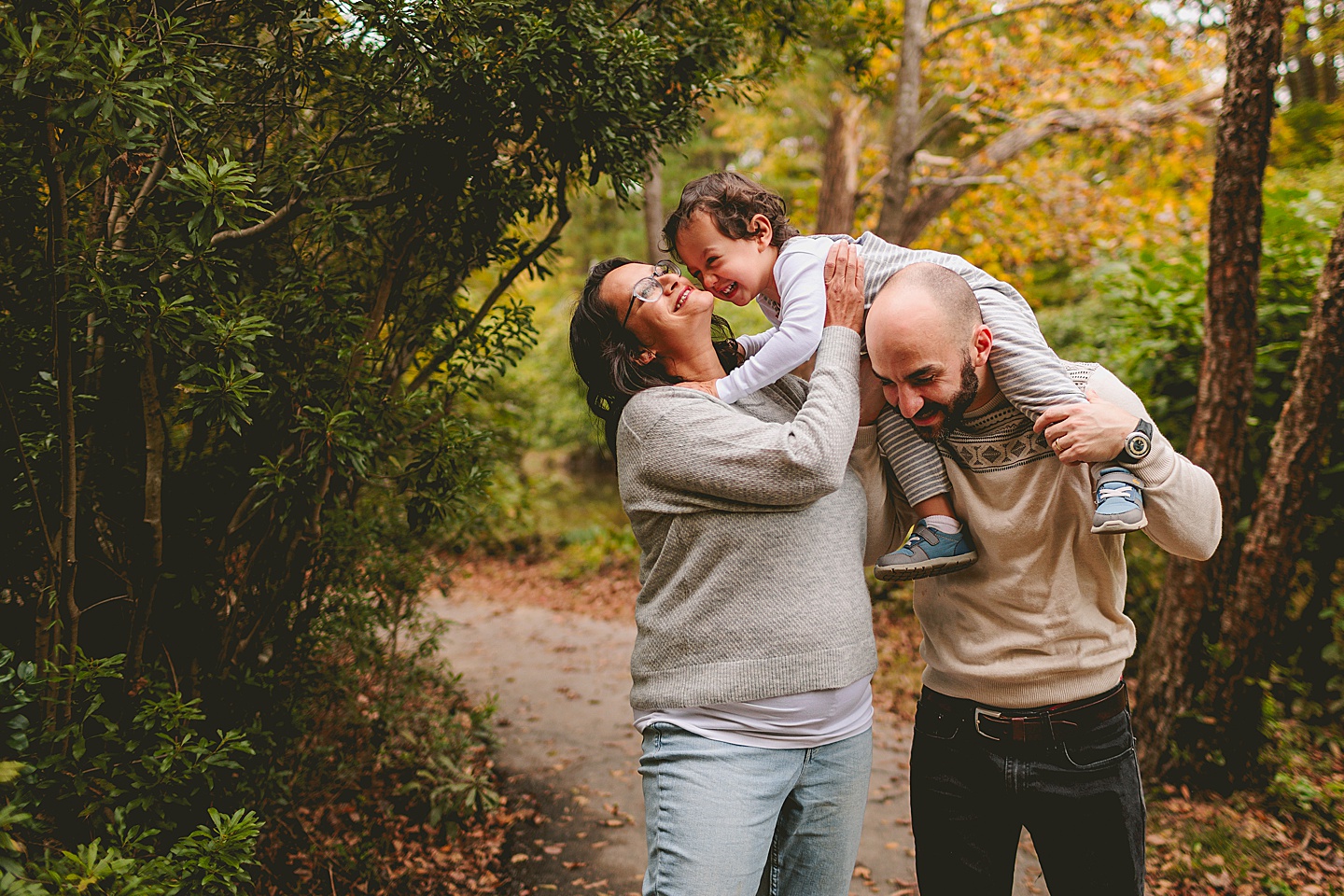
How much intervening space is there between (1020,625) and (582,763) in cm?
356

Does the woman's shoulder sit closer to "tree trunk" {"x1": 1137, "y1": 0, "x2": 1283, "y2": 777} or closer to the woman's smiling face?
the woman's smiling face

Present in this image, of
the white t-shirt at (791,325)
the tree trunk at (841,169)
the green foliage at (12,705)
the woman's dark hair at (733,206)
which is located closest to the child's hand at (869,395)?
the white t-shirt at (791,325)

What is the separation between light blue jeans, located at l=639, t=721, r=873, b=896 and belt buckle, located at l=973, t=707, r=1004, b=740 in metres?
0.23

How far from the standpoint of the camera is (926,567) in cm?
172

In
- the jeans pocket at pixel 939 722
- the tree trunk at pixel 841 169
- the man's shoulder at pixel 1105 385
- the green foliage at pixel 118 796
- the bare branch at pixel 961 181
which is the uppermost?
the tree trunk at pixel 841 169

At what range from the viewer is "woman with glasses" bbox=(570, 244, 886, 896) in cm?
159

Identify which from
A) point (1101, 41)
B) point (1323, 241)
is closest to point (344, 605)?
point (1323, 241)

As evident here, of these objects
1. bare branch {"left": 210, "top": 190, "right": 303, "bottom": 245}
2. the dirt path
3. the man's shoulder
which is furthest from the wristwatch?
the dirt path

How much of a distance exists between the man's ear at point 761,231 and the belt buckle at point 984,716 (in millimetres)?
1286

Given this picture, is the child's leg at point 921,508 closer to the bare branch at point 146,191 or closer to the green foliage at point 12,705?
the green foliage at point 12,705

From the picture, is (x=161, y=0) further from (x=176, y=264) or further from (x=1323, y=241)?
(x=1323, y=241)

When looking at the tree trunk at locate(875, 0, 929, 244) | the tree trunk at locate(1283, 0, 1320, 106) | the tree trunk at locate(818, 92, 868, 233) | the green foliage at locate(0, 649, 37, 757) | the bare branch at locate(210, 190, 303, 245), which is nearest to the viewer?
the green foliage at locate(0, 649, 37, 757)

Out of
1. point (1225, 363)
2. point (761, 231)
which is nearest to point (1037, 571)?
point (761, 231)

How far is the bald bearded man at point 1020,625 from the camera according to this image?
1674 mm
